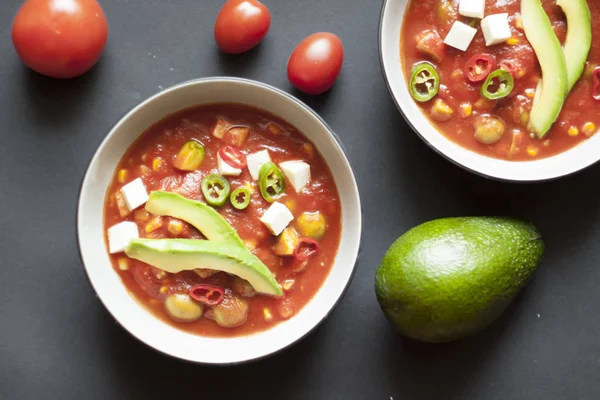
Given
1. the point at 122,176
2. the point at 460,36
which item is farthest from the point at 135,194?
the point at 460,36

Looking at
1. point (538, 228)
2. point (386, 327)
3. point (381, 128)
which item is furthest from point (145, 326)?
point (538, 228)

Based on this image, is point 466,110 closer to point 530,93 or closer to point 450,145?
point 450,145

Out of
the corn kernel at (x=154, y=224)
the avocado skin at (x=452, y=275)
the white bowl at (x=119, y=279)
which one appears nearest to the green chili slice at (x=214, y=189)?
the corn kernel at (x=154, y=224)

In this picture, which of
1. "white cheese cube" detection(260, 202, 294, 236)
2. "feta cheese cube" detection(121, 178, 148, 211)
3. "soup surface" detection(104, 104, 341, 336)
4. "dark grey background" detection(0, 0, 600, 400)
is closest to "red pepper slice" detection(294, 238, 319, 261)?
"soup surface" detection(104, 104, 341, 336)

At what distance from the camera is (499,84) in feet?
11.4

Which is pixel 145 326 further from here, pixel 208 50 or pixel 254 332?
pixel 208 50

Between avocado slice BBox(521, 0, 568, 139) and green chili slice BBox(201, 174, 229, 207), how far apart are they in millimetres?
1597

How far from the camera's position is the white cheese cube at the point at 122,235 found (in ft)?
10.9

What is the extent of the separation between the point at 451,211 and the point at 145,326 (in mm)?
1708

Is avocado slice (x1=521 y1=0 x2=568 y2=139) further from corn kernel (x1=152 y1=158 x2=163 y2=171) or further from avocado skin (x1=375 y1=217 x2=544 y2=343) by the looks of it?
corn kernel (x1=152 y1=158 x2=163 y2=171)

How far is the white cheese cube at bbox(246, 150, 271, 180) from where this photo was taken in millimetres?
3359

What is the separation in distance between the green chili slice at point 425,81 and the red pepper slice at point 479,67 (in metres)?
0.16

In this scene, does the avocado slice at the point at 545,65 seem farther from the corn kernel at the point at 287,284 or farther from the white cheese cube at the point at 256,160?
the corn kernel at the point at 287,284

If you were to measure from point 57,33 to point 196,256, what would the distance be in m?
1.30
